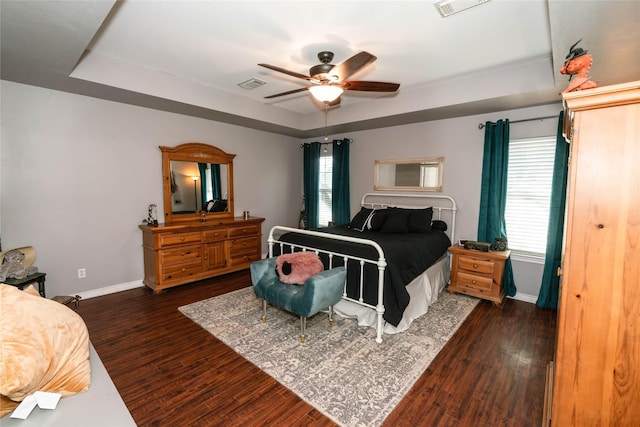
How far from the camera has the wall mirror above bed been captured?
420 centimetres

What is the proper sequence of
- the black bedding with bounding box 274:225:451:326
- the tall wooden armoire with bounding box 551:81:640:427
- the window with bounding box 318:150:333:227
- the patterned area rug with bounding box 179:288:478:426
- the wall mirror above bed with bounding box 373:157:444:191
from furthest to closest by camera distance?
the window with bounding box 318:150:333:227 → the wall mirror above bed with bounding box 373:157:444:191 → the black bedding with bounding box 274:225:451:326 → the patterned area rug with bounding box 179:288:478:426 → the tall wooden armoire with bounding box 551:81:640:427

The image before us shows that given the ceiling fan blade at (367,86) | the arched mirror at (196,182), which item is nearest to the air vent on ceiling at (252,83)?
the arched mirror at (196,182)

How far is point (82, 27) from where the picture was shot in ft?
6.42

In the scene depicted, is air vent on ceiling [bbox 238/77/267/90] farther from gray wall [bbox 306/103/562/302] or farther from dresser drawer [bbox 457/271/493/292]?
dresser drawer [bbox 457/271/493/292]

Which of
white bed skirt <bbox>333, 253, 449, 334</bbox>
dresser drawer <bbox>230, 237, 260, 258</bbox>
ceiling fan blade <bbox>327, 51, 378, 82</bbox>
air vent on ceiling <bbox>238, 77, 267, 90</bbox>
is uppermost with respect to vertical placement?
air vent on ceiling <bbox>238, 77, 267, 90</bbox>

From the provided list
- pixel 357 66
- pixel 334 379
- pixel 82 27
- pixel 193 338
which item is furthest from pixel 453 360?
pixel 82 27

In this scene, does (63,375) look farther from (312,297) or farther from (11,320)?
(312,297)

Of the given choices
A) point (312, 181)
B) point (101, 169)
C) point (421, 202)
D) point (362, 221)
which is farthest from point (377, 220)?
point (101, 169)

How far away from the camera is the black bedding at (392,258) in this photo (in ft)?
8.40

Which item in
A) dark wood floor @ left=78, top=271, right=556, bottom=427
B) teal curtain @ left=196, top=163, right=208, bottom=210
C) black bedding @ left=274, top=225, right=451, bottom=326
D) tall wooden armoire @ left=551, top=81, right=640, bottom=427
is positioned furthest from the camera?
teal curtain @ left=196, top=163, right=208, bottom=210

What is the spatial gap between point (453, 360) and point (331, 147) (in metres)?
4.15

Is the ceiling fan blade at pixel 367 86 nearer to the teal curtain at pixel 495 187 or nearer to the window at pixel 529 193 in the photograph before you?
the teal curtain at pixel 495 187

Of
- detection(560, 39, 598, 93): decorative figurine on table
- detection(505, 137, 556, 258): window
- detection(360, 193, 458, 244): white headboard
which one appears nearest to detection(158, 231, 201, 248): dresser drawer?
detection(360, 193, 458, 244): white headboard

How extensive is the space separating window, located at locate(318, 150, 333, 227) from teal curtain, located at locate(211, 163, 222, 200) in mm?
1995
